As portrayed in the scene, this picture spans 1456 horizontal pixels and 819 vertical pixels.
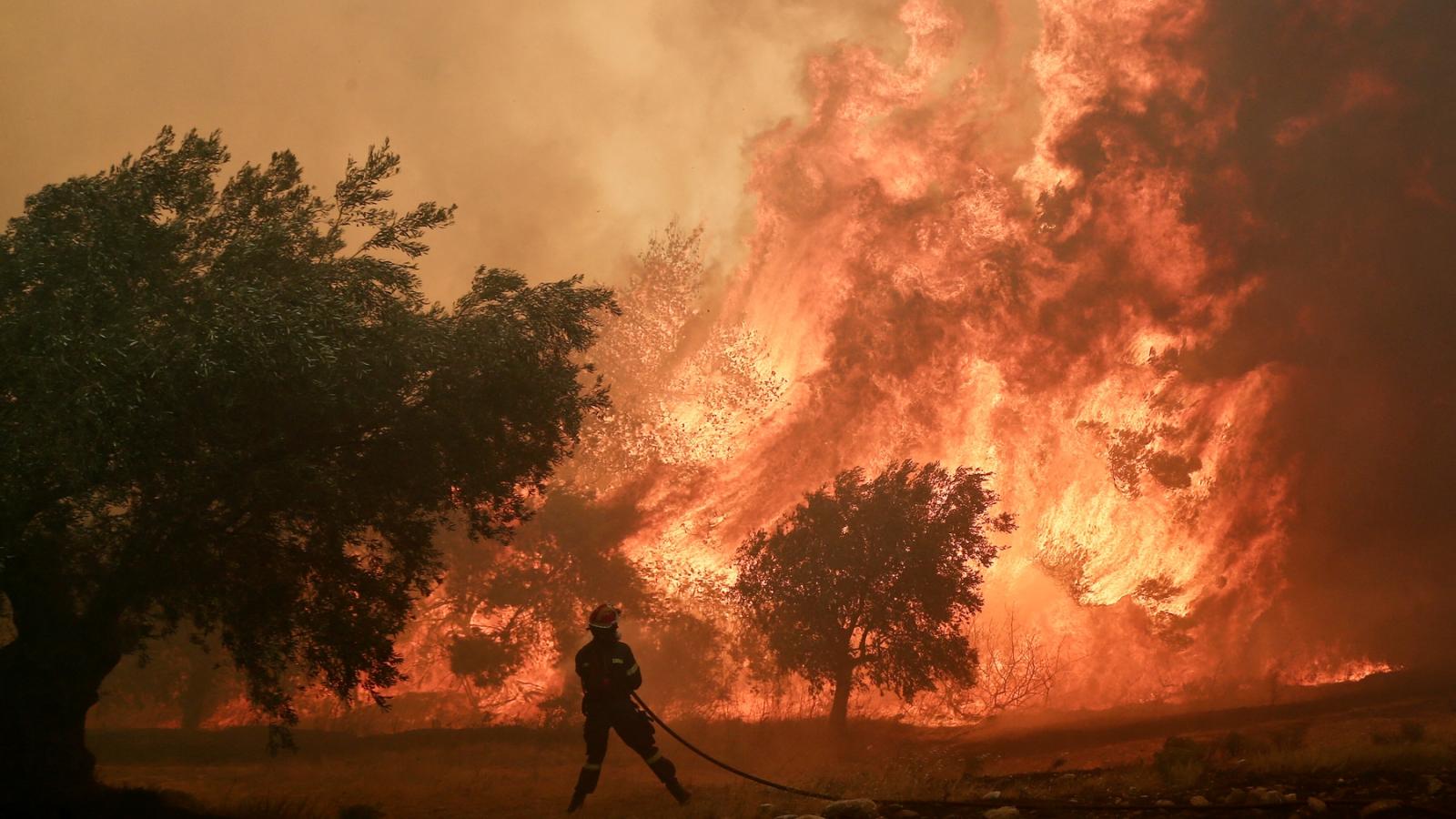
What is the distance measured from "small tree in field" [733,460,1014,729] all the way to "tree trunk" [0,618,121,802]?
73.5ft

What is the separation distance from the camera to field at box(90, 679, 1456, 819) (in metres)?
13.7

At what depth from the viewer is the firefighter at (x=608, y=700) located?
1577cm

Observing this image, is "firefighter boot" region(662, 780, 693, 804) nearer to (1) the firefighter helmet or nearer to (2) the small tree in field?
(1) the firefighter helmet

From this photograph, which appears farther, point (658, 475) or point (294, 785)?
point (658, 475)

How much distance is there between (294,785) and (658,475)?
31709 millimetres

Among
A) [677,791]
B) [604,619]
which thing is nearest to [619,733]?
[677,791]

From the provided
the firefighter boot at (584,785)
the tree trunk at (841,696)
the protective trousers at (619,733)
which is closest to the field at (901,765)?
the firefighter boot at (584,785)

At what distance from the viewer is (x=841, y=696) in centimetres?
3297

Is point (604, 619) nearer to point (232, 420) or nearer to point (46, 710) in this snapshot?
point (232, 420)

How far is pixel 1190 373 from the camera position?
1932 inches

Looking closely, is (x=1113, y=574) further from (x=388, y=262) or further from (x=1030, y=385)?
(x=388, y=262)

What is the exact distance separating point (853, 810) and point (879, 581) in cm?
1970

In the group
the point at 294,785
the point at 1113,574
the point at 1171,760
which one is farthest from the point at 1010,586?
the point at 294,785

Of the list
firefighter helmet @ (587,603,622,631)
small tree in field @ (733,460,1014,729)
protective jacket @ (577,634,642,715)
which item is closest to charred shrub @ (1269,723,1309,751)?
small tree in field @ (733,460,1014,729)
